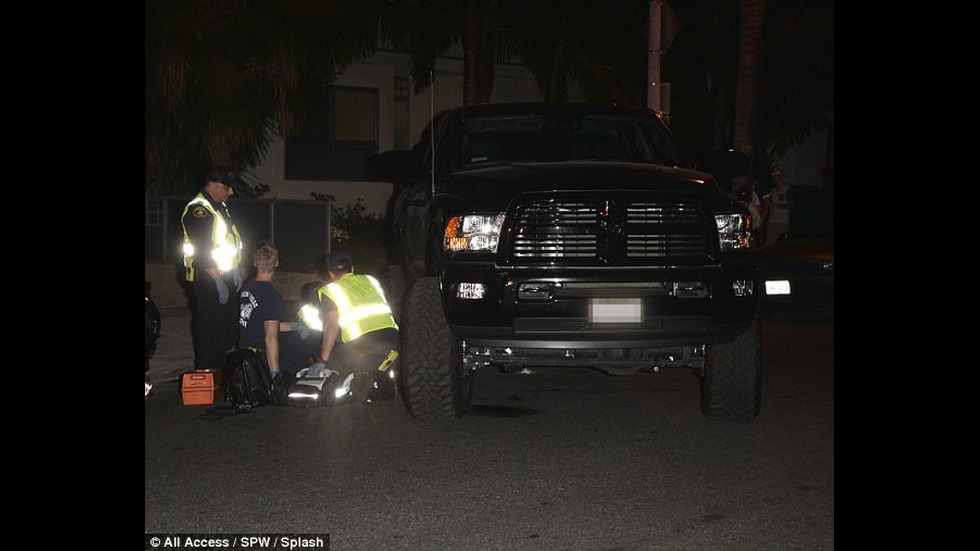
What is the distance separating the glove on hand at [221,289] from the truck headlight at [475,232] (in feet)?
8.73

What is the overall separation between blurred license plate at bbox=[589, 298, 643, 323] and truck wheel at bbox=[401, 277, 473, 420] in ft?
3.26

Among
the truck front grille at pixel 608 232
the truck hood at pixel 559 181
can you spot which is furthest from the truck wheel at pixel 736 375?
the truck hood at pixel 559 181

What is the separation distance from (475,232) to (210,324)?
297 cm

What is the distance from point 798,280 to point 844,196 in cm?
613

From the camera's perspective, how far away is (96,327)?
5.73m

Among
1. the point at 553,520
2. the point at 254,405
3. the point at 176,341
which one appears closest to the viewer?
the point at 553,520

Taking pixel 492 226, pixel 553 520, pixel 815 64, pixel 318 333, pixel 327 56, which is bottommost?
pixel 553 520

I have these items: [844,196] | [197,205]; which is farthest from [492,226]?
[197,205]

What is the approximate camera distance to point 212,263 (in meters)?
9.25

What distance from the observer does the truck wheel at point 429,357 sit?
7.59 meters

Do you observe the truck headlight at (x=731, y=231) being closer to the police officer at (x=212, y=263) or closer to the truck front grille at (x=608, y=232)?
the truck front grille at (x=608, y=232)

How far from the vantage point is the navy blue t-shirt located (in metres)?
8.91

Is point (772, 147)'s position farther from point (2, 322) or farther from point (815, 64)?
point (2, 322)

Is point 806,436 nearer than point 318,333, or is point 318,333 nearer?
point 806,436
